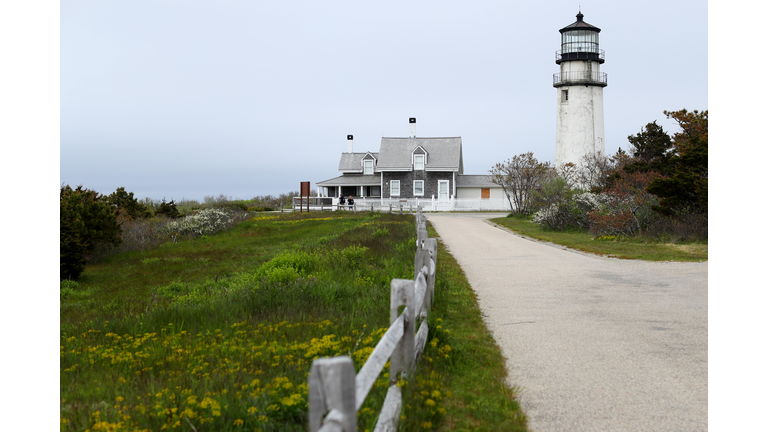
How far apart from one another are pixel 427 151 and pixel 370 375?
1962 inches

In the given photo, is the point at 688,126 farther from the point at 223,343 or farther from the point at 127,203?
the point at 127,203

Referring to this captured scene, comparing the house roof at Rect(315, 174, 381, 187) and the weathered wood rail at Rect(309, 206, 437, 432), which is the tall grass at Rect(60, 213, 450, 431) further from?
the house roof at Rect(315, 174, 381, 187)

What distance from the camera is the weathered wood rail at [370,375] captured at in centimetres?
255

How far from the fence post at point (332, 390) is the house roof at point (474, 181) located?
169ft

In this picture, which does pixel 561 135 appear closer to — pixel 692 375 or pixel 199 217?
pixel 199 217

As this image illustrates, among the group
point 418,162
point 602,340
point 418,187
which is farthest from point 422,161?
point 602,340

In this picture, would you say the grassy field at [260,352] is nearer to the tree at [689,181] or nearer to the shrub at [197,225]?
the tree at [689,181]

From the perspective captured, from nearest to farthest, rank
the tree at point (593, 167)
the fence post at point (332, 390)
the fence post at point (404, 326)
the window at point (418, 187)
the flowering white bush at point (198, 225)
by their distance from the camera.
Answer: the fence post at point (332, 390), the fence post at point (404, 326), the flowering white bush at point (198, 225), the tree at point (593, 167), the window at point (418, 187)

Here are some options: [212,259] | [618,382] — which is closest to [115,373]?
[618,382]

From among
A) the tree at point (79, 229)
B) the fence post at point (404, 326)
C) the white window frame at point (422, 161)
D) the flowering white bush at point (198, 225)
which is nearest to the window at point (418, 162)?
the white window frame at point (422, 161)

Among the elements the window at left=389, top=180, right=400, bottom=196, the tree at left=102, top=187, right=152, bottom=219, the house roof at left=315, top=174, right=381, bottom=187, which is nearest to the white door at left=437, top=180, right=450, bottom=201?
the window at left=389, top=180, right=400, bottom=196

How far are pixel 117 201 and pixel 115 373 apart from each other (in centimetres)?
2241

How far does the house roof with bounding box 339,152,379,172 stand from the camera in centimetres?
5569

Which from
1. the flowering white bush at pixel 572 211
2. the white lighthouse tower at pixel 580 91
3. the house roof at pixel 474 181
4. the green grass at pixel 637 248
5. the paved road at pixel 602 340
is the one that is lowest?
the paved road at pixel 602 340
